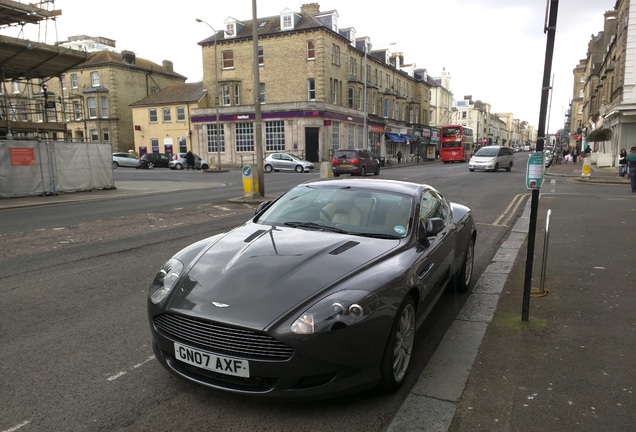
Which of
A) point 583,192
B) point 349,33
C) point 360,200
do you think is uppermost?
point 349,33

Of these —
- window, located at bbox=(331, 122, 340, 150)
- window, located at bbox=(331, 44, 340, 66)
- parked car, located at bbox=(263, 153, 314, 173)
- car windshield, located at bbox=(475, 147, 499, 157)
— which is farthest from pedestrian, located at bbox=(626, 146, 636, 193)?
window, located at bbox=(331, 44, 340, 66)

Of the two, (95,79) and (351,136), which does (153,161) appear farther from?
(95,79)

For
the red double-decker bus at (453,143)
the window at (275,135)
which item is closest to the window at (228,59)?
the window at (275,135)

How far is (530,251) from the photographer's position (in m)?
4.35

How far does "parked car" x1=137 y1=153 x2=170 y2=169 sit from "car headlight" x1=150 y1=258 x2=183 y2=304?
1597 inches

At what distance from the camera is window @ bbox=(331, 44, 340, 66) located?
4462 cm

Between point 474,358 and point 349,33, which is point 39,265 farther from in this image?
point 349,33

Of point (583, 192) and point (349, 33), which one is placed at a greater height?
point (349, 33)

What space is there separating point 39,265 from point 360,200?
202 inches

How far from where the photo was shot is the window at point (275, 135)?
44125 millimetres

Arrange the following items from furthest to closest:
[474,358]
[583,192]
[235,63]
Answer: [235,63], [583,192], [474,358]

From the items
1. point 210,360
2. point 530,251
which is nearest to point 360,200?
point 530,251

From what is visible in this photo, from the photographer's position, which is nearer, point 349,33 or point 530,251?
point 530,251

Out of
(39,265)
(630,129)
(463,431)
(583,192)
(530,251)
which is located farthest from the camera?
(630,129)
